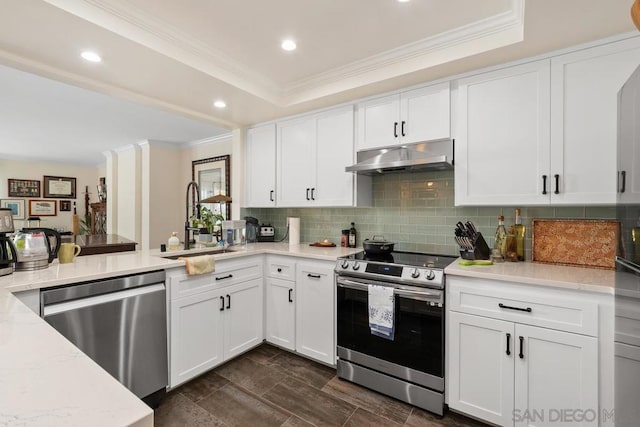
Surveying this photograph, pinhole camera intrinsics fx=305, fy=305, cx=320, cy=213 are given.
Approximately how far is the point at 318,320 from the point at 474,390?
1201 mm

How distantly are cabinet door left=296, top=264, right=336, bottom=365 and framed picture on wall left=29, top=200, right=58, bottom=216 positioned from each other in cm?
827

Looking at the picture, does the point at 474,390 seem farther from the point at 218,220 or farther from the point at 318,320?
the point at 218,220

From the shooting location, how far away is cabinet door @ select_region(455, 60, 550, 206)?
1.98 metres

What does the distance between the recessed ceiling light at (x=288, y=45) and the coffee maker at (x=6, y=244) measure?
1.94 metres

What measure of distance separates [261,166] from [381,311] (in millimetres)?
2070

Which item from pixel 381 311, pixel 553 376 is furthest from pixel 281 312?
pixel 553 376

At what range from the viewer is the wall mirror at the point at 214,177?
490cm

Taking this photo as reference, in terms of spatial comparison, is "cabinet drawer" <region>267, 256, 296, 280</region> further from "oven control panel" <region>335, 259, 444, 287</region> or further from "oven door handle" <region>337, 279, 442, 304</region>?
"oven door handle" <region>337, 279, 442, 304</region>

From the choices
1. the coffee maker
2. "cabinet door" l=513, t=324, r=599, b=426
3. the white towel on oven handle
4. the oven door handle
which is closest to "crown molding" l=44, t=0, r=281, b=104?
the coffee maker

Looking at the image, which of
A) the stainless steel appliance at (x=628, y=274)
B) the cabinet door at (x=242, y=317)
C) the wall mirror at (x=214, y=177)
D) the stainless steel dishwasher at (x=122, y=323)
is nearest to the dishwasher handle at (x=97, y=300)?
the stainless steel dishwasher at (x=122, y=323)

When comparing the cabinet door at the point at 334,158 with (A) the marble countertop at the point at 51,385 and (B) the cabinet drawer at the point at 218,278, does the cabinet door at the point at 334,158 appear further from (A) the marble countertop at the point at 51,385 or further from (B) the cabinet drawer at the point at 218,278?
(A) the marble countertop at the point at 51,385

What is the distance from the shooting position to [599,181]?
1811 mm

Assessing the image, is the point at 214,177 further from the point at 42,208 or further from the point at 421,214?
the point at 42,208

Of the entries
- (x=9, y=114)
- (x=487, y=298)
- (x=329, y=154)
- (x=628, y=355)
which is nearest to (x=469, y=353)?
(x=487, y=298)
